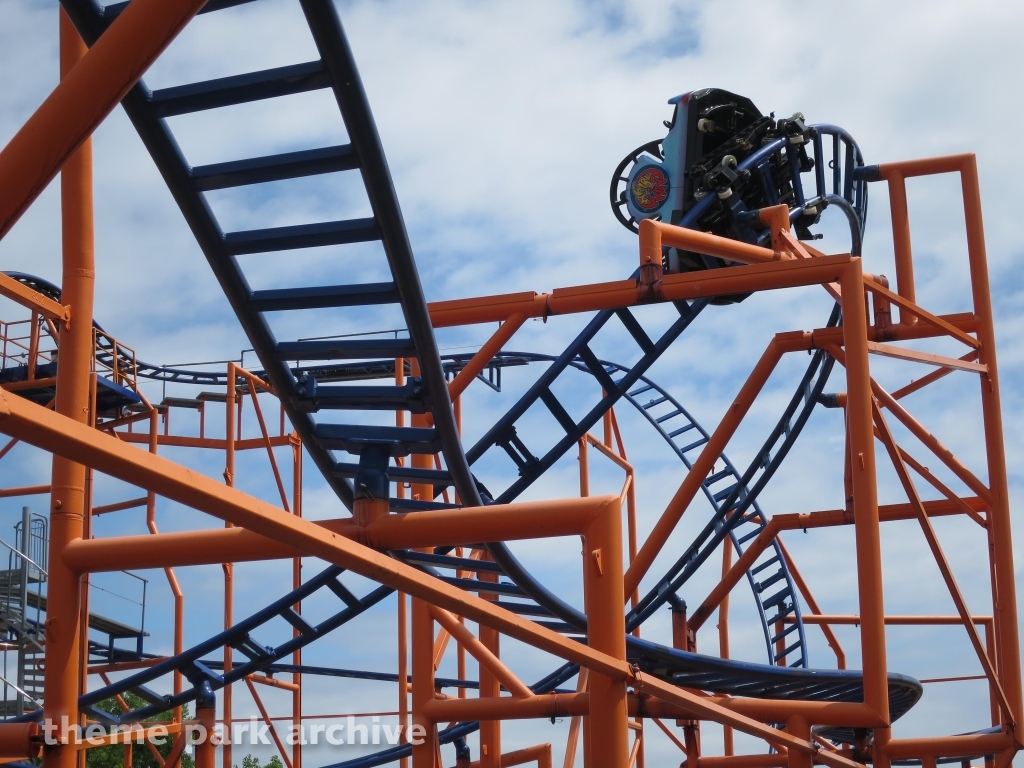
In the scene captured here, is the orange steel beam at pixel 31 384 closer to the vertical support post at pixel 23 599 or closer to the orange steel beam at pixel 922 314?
the vertical support post at pixel 23 599

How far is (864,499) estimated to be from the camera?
21.9 feet

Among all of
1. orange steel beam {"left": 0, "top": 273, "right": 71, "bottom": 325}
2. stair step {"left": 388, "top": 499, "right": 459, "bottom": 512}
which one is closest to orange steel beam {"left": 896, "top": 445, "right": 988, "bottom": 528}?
stair step {"left": 388, "top": 499, "right": 459, "bottom": 512}

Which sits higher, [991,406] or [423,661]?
[991,406]

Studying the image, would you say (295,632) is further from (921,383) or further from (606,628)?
(606,628)

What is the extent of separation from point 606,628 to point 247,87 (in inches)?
83.3

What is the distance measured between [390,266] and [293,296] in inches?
18.5

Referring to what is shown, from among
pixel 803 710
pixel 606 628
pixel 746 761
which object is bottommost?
pixel 746 761

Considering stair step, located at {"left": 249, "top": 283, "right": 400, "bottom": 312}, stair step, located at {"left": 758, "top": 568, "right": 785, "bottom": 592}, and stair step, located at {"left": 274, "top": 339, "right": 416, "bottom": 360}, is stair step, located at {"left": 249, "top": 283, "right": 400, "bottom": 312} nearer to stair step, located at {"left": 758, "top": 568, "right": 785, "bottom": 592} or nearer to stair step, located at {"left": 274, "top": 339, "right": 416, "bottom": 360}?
stair step, located at {"left": 274, "top": 339, "right": 416, "bottom": 360}

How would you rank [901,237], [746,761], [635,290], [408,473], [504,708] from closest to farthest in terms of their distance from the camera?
[408,473]
[504,708]
[635,290]
[901,237]
[746,761]

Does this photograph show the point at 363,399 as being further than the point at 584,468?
No

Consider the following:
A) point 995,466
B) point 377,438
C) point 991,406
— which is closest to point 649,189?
point 991,406

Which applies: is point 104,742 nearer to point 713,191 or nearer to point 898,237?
point 713,191

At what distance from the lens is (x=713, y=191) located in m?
8.67

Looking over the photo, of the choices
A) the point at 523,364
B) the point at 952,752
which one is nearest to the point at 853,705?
the point at 952,752
